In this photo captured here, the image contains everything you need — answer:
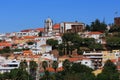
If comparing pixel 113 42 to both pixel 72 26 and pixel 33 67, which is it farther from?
pixel 72 26

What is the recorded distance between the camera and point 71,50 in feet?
A: 233

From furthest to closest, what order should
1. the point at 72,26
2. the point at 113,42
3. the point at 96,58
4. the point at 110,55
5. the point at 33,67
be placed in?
the point at 72,26
the point at 113,42
the point at 110,55
the point at 96,58
the point at 33,67

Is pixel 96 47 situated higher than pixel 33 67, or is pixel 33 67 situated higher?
pixel 96 47

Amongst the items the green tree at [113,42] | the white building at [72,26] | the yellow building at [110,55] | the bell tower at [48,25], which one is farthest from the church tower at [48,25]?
the yellow building at [110,55]

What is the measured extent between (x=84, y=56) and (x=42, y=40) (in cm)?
2016

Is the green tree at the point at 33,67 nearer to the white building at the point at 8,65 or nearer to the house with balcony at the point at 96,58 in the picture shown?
the white building at the point at 8,65

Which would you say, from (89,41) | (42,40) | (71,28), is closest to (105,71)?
(89,41)

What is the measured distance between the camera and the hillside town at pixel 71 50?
65.5 m

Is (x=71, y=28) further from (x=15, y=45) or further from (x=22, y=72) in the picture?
(x=22, y=72)

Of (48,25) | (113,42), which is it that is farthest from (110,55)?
(48,25)

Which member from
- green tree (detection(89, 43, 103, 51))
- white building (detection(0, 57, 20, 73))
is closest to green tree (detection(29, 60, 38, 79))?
white building (detection(0, 57, 20, 73))

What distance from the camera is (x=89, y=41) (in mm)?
73812

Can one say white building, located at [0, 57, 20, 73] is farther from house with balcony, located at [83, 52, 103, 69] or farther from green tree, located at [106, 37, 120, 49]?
green tree, located at [106, 37, 120, 49]

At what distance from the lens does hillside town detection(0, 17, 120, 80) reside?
65500 millimetres
